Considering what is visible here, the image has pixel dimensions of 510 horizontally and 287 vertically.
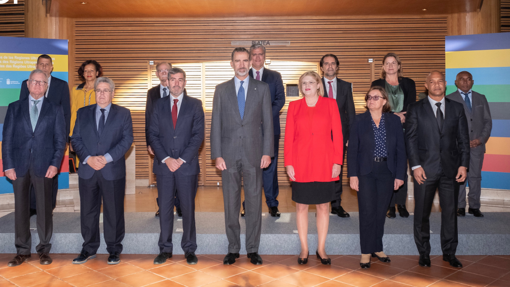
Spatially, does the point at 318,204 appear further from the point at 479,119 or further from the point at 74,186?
the point at 74,186

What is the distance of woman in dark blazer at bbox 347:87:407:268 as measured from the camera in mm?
3688

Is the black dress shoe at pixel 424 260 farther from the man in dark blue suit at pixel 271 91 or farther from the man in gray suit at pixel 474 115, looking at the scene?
the man in gray suit at pixel 474 115

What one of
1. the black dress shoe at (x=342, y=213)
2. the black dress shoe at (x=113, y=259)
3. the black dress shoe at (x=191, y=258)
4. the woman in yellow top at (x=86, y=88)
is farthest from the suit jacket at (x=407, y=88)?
the woman in yellow top at (x=86, y=88)

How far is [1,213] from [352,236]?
4.92 meters

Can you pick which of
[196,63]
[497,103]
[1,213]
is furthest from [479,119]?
[1,213]

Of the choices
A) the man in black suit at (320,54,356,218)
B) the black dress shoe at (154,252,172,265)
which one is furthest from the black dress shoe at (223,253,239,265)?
the man in black suit at (320,54,356,218)

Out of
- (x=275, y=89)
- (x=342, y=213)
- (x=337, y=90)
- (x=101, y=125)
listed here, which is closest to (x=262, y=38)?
(x=275, y=89)

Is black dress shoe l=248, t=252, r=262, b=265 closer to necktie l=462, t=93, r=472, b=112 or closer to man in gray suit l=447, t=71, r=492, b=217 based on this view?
man in gray suit l=447, t=71, r=492, b=217

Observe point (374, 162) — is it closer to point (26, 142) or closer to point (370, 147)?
point (370, 147)

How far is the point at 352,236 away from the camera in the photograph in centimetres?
413

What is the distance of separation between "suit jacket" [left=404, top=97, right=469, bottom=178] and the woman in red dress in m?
0.70

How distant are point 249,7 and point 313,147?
4.60 meters

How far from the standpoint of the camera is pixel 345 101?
456cm

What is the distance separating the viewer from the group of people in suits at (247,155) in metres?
3.69
